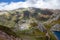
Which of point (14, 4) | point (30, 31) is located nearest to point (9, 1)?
point (14, 4)

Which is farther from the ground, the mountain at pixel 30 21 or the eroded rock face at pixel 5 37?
the mountain at pixel 30 21

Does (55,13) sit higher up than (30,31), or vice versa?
(55,13)

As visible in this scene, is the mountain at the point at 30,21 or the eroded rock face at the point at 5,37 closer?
the eroded rock face at the point at 5,37

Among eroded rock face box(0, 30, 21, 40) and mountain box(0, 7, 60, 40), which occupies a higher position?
mountain box(0, 7, 60, 40)

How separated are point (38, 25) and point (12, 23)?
1.63 m

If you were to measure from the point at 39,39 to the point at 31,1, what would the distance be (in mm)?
2618

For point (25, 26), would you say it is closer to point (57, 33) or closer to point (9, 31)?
point (9, 31)

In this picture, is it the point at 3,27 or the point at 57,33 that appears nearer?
the point at 3,27

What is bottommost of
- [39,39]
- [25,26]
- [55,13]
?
[39,39]

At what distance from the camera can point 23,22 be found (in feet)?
45.0

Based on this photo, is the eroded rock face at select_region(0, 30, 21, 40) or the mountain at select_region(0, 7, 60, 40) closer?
the eroded rock face at select_region(0, 30, 21, 40)

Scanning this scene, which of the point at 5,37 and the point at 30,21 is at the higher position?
the point at 30,21

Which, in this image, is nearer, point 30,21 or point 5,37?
point 5,37

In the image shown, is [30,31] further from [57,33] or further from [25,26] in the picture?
[57,33]
